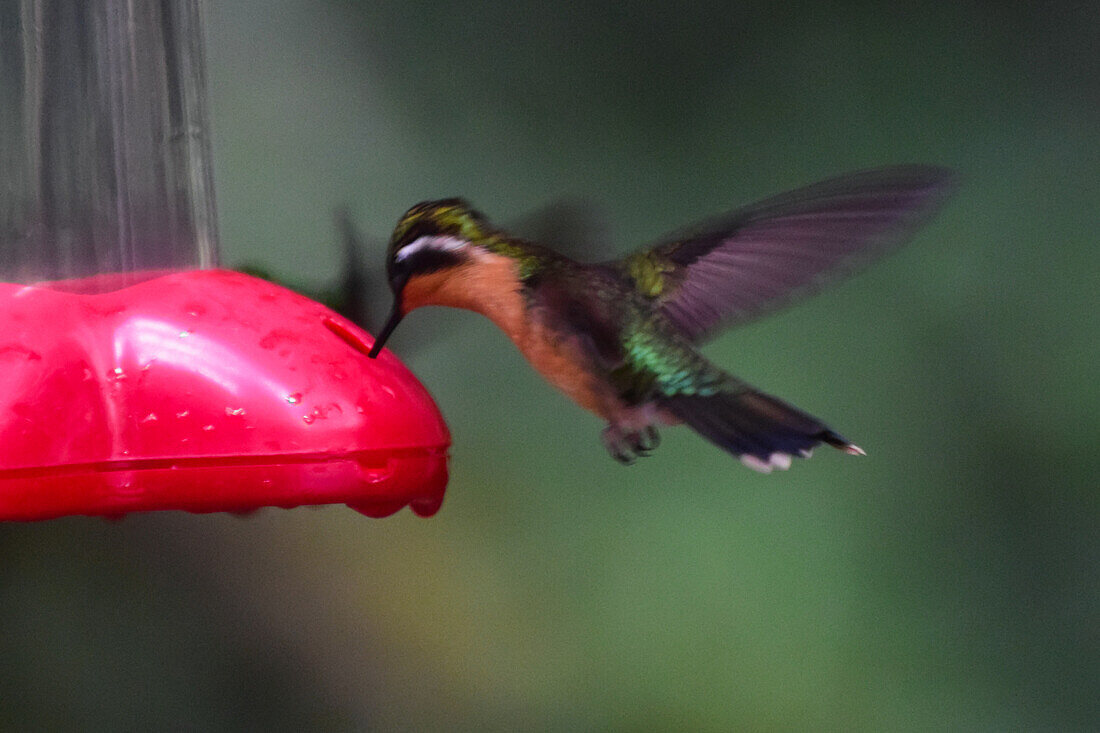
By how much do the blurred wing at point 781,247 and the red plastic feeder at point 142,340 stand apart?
48 cm

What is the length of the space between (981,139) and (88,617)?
2.09 metres

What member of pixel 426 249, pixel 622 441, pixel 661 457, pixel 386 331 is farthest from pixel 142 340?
pixel 661 457

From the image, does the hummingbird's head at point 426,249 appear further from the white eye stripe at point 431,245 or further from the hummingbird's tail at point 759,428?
the hummingbird's tail at point 759,428

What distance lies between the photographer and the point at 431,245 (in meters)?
1.20

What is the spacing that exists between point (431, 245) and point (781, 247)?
0.44 meters

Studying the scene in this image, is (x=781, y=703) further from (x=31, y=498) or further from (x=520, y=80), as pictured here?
(x=31, y=498)

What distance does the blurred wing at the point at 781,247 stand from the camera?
1.22 m

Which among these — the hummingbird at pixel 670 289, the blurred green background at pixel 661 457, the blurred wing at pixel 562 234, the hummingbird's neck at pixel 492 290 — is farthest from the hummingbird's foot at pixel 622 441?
the blurred green background at pixel 661 457

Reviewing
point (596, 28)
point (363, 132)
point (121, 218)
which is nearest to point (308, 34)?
point (363, 132)

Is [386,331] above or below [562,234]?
below

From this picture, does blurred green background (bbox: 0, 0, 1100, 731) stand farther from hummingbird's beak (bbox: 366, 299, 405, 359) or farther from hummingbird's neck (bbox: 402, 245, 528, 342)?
hummingbird's beak (bbox: 366, 299, 405, 359)

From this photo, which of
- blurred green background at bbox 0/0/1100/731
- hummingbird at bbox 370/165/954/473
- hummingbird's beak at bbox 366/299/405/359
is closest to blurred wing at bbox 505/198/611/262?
hummingbird at bbox 370/165/954/473

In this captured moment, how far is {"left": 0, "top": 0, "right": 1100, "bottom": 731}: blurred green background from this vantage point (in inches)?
84.4

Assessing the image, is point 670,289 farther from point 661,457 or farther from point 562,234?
point 661,457
